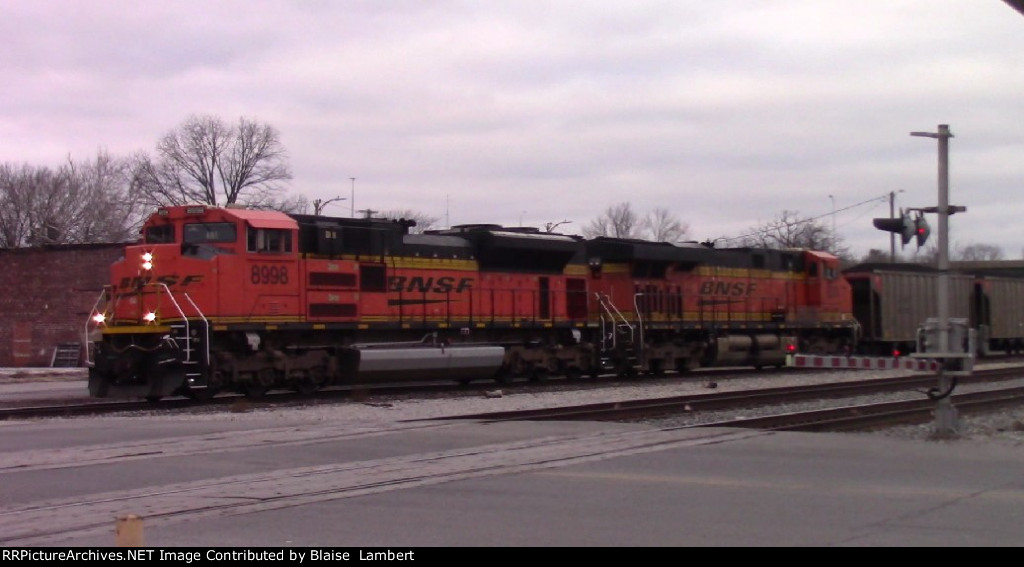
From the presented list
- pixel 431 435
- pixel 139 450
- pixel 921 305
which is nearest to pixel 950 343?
pixel 431 435

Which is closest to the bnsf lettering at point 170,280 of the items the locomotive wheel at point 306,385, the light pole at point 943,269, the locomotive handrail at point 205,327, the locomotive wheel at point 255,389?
the locomotive handrail at point 205,327

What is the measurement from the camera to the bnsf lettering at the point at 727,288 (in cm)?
3030

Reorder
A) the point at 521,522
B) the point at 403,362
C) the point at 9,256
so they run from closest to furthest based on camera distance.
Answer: the point at 521,522 < the point at 403,362 < the point at 9,256

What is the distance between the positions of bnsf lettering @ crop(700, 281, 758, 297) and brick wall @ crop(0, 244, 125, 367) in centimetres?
2013

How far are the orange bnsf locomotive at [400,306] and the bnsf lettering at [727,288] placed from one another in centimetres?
5

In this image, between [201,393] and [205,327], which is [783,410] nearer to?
[205,327]

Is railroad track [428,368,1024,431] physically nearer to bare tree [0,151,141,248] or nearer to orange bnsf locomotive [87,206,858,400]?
orange bnsf locomotive [87,206,858,400]

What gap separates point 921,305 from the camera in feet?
126

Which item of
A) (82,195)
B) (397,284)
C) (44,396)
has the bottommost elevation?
(44,396)

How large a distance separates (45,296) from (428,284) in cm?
1993

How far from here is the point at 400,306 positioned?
22.7 meters

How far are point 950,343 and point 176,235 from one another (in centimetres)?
1375
